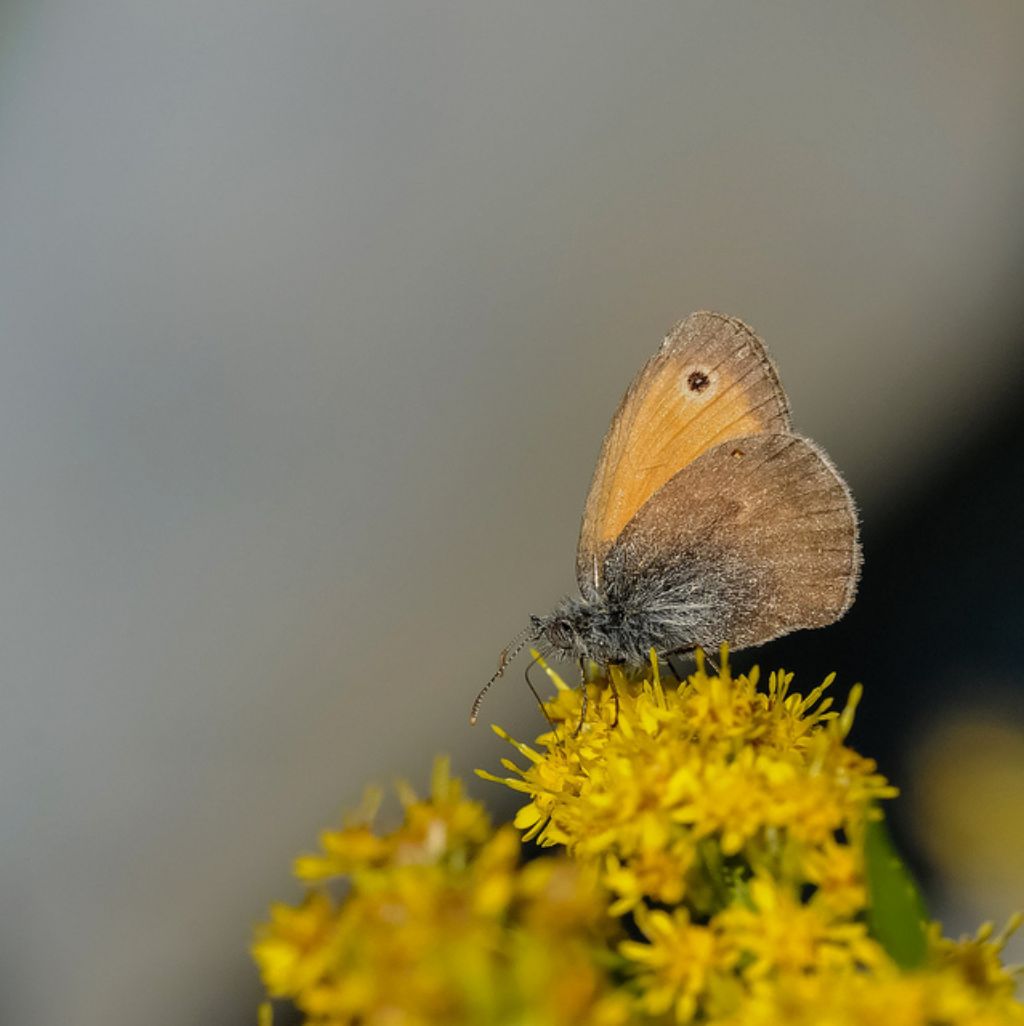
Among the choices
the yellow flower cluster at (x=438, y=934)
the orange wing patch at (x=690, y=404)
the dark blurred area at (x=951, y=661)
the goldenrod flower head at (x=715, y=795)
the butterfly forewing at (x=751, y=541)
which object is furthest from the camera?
the dark blurred area at (x=951, y=661)

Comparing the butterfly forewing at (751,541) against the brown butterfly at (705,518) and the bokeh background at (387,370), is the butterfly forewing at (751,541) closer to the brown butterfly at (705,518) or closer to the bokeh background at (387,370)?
the brown butterfly at (705,518)

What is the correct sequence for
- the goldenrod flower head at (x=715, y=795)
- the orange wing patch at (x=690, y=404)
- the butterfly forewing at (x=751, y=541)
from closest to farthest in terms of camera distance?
the goldenrod flower head at (x=715, y=795) → the butterfly forewing at (x=751, y=541) → the orange wing patch at (x=690, y=404)

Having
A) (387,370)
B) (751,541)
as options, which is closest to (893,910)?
(751,541)

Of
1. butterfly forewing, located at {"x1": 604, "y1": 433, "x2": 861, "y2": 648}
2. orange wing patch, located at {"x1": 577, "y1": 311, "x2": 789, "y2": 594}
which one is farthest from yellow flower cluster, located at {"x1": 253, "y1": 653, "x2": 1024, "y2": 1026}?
orange wing patch, located at {"x1": 577, "y1": 311, "x2": 789, "y2": 594}

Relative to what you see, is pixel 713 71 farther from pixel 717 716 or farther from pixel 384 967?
pixel 384 967

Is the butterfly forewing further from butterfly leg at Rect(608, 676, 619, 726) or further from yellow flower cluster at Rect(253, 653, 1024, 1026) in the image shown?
yellow flower cluster at Rect(253, 653, 1024, 1026)

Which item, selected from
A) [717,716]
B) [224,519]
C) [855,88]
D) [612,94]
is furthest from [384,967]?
[855,88]

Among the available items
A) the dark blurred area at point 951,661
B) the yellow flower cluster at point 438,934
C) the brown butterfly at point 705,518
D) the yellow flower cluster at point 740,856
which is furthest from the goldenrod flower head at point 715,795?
the dark blurred area at point 951,661
